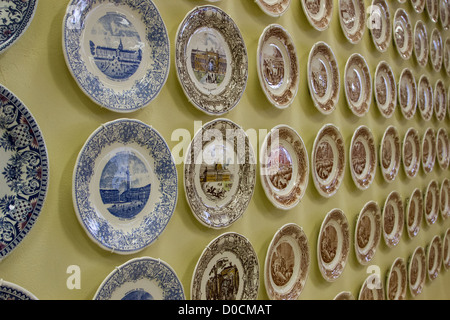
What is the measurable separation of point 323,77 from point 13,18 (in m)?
1.34

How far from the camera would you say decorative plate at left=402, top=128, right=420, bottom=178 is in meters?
2.57

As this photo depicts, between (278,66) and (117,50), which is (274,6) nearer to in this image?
(278,66)

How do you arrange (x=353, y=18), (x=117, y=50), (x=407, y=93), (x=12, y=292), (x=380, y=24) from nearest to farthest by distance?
(x=12, y=292)
(x=117, y=50)
(x=353, y=18)
(x=380, y=24)
(x=407, y=93)

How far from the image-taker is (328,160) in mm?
1879

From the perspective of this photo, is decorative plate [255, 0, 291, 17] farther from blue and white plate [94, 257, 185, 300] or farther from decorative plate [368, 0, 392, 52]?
blue and white plate [94, 257, 185, 300]

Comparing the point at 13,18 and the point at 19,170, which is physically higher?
the point at 13,18

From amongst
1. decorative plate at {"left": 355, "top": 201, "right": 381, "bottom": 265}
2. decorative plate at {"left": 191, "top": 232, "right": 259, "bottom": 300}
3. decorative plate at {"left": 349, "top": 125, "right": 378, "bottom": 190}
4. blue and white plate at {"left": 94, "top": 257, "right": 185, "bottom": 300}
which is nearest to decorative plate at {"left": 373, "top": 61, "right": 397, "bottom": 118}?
decorative plate at {"left": 349, "top": 125, "right": 378, "bottom": 190}

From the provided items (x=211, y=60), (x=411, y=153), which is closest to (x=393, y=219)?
(x=411, y=153)

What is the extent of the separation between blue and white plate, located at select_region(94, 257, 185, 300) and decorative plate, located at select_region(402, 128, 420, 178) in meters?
1.88

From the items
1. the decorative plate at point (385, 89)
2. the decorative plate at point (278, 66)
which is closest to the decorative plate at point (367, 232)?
the decorative plate at point (385, 89)

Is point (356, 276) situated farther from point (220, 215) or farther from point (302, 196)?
point (220, 215)

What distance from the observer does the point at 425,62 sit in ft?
9.45

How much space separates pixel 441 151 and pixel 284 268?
6.98ft

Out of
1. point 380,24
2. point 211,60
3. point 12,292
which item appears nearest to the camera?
point 12,292
